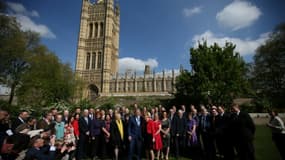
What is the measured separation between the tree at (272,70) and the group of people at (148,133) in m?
20.8

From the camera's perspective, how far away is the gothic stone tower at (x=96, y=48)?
49.4 metres

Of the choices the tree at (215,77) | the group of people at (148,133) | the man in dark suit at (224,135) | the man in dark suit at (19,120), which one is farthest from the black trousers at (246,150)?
the tree at (215,77)

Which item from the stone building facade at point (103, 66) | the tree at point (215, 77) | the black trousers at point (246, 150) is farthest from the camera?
the stone building facade at point (103, 66)

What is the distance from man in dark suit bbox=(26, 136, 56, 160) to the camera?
13.4ft

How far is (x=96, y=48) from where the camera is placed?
2057 inches

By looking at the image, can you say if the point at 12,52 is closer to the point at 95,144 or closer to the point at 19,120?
the point at 19,120

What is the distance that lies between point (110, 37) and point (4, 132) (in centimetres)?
5055

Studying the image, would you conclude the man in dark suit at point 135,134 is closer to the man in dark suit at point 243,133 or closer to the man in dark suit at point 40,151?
the man in dark suit at point 40,151

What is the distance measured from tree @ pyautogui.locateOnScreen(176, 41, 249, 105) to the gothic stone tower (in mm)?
30826

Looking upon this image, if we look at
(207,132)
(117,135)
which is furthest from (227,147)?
(117,135)

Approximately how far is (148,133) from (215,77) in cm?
1689

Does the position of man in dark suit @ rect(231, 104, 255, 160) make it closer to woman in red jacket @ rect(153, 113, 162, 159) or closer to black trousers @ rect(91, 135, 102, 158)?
woman in red jacket @ rect(153, 113, 162, 159)

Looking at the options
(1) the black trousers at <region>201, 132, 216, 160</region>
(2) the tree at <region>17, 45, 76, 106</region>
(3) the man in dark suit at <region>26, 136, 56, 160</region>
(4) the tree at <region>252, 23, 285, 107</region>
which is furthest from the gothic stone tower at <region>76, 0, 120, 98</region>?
(3) the man in dark suit at <region>26, 136, 56, 160</region>

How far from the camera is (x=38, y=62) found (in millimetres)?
25234
